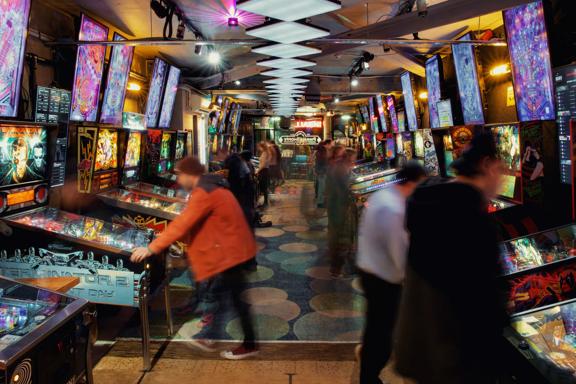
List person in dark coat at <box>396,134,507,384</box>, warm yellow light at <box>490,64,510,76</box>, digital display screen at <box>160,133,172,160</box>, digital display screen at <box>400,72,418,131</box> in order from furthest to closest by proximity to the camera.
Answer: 1. digital display screen at <box>400,72,418,131</box>
2. digital display screen at <box>160,133,172,160</box>
3. warm yellow light at <box>490,64,510,76</box>
4. person in dark coat at <box>396,134,507,384</box>

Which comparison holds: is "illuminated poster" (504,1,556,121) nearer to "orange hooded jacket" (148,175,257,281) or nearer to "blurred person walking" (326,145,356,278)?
"blurred person walking" (326,145,356,278)

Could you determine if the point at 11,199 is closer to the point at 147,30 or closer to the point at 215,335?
the point at 215,335

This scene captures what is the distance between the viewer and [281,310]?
4.44 metres

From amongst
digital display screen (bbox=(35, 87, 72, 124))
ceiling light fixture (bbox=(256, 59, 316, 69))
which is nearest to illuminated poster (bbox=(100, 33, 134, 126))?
digital display screen (bbox=(35, 87, 72, 124))

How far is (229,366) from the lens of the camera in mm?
3330

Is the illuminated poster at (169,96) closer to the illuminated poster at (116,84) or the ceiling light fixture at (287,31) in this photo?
the illuminated poster at (116,84)

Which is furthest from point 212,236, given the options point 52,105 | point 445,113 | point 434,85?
point 434,85

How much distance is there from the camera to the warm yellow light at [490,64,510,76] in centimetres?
614

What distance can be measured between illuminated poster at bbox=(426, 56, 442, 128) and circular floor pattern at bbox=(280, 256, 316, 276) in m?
3.37

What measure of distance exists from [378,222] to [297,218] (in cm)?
693

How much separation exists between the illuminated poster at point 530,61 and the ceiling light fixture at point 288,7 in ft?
6.50

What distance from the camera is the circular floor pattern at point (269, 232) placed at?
7.93 metres

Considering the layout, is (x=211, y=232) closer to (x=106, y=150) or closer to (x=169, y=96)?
(x=106, y=150)

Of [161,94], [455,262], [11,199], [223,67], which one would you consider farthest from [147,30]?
[455,262]
